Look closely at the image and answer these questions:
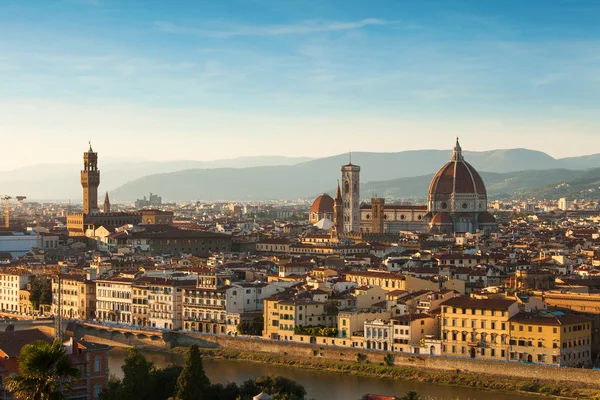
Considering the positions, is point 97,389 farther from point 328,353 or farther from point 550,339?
point 550,339

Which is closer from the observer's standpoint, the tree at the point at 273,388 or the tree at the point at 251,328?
the tree at the point at 273,388

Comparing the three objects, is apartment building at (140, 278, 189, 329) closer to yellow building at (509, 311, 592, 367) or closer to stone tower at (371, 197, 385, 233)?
yellow building at (509, 311, 592, 367)

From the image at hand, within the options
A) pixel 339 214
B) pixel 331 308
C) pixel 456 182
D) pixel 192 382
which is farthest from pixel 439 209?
pixel 192 382

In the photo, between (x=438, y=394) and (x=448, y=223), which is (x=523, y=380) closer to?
(x=438, y=394)

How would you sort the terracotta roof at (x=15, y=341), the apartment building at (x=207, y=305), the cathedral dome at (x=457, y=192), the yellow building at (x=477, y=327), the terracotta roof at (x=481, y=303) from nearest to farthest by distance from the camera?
the terracotta roof at (x=15, y=341) → the yellow building at (x=477, y=327) → the terracotta roof at (x=481, y=303) → the apartment building at (x=207, y=305) → the cathedral dome at (x=457, y=192)

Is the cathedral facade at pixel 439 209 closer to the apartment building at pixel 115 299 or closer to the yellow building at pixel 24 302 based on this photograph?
the yellow building at pixel 24 302

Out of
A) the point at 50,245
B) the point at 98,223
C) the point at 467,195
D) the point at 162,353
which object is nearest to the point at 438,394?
the point at 162,353

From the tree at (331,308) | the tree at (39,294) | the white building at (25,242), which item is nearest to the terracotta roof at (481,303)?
the tree at (331,308)
